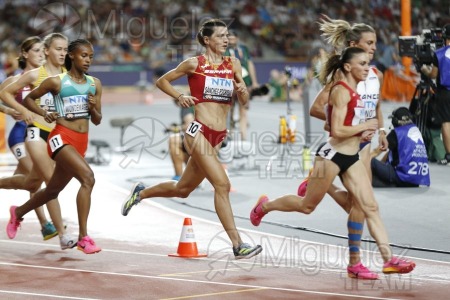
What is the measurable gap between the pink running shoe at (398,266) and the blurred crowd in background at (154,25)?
2863cm

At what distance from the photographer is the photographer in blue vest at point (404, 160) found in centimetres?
1354

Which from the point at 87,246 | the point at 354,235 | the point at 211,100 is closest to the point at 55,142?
the point at 87,246

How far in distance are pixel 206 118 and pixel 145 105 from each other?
85.3ft

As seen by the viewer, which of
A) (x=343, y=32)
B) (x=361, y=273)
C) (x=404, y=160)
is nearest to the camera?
(x=361, y=273)

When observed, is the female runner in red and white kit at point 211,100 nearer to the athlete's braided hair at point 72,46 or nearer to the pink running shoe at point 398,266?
the athlete's braided hair at point 72,46

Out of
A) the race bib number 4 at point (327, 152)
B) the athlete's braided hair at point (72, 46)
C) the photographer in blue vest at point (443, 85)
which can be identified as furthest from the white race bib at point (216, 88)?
the photographer in blue vest at point (443, 85)

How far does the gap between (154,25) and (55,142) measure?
3163 centimetres

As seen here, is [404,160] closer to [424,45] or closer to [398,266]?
[424,45]

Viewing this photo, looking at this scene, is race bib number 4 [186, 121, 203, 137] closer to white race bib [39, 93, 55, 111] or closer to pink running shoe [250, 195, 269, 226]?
pink running shoe [250, 195, 269, 226]

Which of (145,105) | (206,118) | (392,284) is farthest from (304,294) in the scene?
(145,105)

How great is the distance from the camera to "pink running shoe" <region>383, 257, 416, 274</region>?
311 inches

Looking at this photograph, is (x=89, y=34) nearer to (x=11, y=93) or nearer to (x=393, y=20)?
(x=393, y=20)

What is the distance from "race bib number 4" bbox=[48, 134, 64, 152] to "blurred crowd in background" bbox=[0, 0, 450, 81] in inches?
1084

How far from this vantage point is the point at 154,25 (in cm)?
4047
